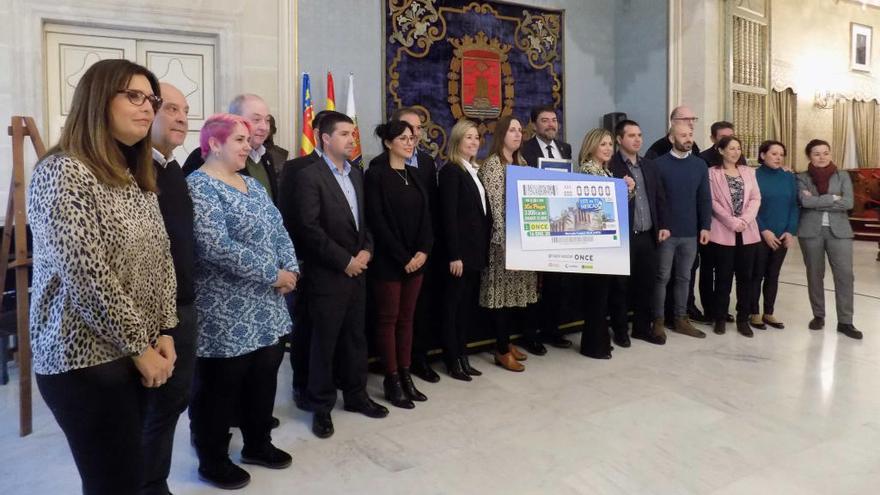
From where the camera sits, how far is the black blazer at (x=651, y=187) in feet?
13.9

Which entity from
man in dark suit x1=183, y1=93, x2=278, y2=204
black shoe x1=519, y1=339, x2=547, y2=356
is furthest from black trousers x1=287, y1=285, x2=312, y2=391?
black shoe x1=519, y1=339, x2=547, y2=356

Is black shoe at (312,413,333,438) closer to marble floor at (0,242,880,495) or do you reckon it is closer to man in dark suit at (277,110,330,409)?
marble floor at (0,242,880,495)

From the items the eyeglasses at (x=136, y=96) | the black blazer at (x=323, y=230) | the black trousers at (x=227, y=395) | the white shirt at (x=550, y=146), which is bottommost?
the black trousers at (x=227, y=395)

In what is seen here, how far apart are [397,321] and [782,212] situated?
10.5ft

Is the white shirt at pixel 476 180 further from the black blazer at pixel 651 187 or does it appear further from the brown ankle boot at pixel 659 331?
the brown ankle boot at pixel 659 331

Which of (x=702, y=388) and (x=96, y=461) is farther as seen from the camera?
(x=702, y=388)

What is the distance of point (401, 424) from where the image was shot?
9.79 ft

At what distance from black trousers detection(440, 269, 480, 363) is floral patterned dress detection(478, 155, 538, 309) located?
0.10 m

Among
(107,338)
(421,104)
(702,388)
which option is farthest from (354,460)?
(421,104)

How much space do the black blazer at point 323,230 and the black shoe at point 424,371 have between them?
3.18 ft

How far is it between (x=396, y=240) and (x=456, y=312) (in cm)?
73

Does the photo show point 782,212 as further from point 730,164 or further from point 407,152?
point 407,152

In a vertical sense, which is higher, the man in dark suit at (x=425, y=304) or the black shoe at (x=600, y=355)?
the man in dark suit at (x=425, y=304)

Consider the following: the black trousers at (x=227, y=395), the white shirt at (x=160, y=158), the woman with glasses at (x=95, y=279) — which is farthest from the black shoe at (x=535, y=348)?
the woman with glasses at (x=95, y=279)
